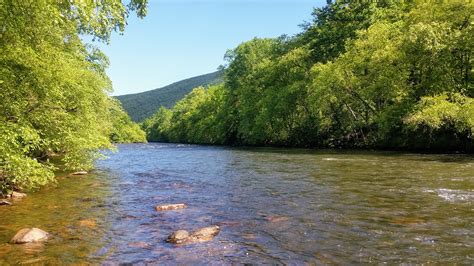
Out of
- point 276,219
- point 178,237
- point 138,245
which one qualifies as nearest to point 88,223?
point 138,245

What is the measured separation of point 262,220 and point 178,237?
307 centimetres

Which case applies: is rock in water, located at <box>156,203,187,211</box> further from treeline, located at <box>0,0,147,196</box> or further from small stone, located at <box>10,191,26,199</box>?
small stone, located at <box>10,191,26,199</box>

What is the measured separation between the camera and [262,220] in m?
12.3

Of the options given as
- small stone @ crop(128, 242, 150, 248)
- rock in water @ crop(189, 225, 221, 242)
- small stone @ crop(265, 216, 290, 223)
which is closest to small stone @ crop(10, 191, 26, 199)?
small stone @ crop(128, 242, 150, 248)

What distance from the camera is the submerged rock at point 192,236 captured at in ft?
33.4

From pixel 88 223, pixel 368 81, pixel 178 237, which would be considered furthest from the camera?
pixel 368 81

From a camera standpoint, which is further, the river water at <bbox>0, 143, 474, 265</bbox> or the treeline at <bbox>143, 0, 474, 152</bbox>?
the treeline at <bbox>143, 0, 474, 152</bbox>

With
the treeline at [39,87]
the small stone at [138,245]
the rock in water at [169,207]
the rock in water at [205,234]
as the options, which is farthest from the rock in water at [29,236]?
the rock in water at [169,207]

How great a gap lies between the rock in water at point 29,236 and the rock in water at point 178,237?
326 cm

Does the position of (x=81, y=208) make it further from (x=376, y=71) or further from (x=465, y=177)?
(x=376, y=71)

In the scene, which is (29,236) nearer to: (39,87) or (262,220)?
(262,220)

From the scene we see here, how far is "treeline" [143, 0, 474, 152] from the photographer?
122 ft

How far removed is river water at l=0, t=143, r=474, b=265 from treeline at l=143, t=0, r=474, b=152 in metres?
18.9

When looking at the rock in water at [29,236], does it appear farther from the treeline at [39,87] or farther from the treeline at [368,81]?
the treeline at [368,81]
